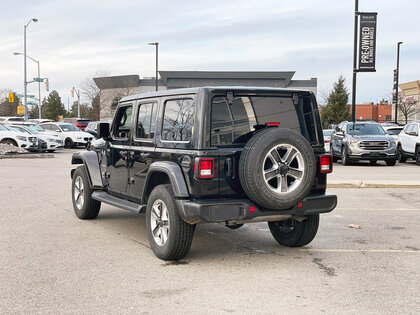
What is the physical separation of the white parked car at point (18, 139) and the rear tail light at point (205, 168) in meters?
21.4

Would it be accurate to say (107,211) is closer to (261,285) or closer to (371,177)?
(261,285)

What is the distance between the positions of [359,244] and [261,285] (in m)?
2.34

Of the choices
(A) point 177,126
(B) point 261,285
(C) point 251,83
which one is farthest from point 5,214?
(C) point 251,83

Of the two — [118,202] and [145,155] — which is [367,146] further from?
[145,155]

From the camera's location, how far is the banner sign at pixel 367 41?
28766 millimetres

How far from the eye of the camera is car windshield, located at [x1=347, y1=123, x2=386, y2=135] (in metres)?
20.8

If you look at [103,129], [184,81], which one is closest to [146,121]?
[103,129]

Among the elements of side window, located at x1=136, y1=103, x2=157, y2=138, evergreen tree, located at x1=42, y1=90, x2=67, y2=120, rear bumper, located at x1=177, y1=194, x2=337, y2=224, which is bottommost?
rear bumper, located at x1=177, y1=194, x2=337, y2=224

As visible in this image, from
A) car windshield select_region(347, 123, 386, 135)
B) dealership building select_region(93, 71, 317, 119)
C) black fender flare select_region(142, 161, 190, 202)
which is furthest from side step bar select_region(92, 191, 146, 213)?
dealership building select_region(93, 71, 317, 119)

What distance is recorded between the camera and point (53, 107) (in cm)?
11406

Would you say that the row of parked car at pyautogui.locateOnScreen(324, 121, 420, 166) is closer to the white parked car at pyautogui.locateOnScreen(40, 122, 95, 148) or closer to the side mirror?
the side mirror

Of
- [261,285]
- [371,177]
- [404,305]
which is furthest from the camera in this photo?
[371,177]

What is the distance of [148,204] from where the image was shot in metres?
6.16

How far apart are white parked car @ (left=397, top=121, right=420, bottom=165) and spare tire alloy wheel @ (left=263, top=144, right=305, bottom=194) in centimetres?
1624
